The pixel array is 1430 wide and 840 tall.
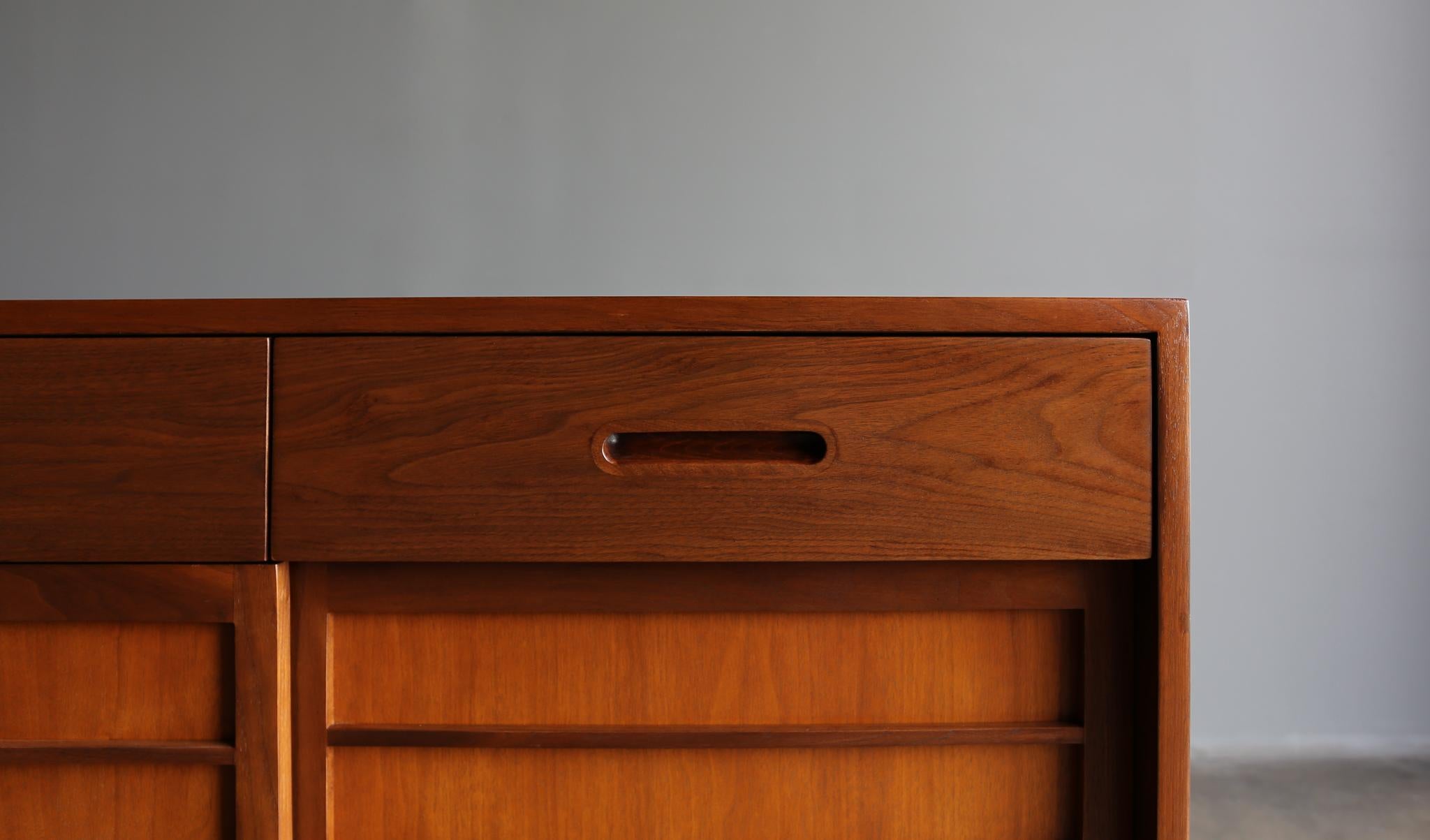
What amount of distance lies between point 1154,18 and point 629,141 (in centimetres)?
72

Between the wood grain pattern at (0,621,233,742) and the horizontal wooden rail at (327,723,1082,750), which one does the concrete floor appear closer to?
the horizontal wooden rail at (327,723,1082,750)

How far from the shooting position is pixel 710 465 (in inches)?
21.5

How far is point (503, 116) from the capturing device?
1177 mm

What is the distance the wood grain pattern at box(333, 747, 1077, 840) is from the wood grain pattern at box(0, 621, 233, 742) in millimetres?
89

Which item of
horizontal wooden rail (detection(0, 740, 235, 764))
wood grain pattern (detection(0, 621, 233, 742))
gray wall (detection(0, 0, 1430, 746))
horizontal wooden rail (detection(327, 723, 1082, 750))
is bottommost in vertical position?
horizontal wooden rail (detection(0, 740, 235, 764))

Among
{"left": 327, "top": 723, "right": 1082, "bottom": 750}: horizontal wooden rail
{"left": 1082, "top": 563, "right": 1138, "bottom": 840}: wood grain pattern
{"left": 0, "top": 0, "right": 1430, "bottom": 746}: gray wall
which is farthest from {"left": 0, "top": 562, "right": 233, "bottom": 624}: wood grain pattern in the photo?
{"left": 0, "top": 0, "right": 1430, "bottom": 746}: gray wall

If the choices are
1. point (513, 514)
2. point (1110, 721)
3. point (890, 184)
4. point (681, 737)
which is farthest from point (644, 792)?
point (890, 184)

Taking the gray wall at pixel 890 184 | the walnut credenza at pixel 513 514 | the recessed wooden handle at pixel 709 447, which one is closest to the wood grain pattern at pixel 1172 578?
the walnut credenza at pixel 513 514

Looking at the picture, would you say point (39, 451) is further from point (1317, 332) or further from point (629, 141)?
point (1317, 332)

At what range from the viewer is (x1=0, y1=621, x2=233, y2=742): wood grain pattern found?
553 millimetres

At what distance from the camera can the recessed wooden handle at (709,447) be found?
559mm

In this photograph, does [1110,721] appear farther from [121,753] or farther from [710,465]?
[121,753]

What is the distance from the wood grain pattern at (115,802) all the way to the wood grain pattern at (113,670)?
0.03 meters

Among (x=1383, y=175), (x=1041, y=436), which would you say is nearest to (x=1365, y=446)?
(x=1383, y=175)
